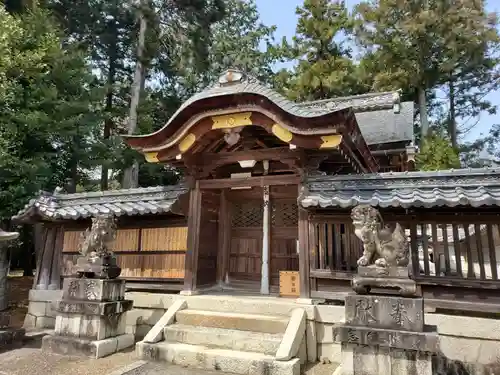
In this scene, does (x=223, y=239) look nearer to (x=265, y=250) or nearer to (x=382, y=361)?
(x=265, y=250)

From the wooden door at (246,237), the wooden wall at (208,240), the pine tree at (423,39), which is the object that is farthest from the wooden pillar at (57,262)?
the pine tree at (423,39)

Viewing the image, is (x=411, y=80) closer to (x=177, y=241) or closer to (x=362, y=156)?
(x=362, y=156)

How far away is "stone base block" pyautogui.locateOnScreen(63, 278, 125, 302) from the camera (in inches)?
260

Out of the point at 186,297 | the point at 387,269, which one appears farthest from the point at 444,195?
the point at 186,297

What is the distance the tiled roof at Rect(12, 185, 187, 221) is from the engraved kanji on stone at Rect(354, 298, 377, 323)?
435cm

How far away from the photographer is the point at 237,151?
26.1ft

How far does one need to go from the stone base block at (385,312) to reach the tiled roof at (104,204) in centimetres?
433

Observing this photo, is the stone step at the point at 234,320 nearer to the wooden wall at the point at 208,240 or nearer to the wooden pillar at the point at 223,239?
the wooden wall at the point at 208,240

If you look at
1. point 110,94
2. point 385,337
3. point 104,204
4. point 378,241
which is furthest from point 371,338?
point 110,94

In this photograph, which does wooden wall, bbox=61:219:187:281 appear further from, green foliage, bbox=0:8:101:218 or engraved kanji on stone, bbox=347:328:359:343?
engraved kanji on stone, bbox=347:328:359:343

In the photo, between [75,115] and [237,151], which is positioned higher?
[75,115]

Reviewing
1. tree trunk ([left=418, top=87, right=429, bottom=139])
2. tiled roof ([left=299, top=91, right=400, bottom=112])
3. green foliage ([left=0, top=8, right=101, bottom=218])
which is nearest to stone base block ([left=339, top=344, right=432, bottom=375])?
green foliage ([left=0, top=8, right=101, bottom=218])

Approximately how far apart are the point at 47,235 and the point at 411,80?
2186 centimetres

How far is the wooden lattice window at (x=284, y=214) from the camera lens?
874cm
